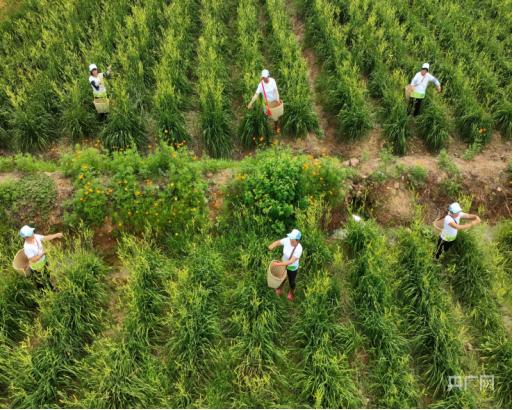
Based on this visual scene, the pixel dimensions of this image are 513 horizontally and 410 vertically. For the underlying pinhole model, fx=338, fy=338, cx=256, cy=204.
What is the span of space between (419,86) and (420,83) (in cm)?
7

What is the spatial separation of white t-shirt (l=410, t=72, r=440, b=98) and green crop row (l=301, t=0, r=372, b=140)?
118 cm

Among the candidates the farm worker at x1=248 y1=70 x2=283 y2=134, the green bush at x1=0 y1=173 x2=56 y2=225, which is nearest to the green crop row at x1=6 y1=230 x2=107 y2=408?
the green bush at x1=0 y1=173 x2=56 y2=225

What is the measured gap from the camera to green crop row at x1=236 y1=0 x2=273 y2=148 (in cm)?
816

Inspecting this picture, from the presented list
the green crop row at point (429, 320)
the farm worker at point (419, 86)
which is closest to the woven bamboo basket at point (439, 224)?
the green crop row at point (429, 320)

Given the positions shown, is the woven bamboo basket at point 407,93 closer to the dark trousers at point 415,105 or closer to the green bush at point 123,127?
the dark trousers at point 415,105

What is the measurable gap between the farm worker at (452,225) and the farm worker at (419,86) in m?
3.61

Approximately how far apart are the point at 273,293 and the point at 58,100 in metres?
7.47

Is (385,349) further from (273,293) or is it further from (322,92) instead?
(322,92)

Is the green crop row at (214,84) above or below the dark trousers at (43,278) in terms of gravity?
above

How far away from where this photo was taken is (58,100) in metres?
8.68

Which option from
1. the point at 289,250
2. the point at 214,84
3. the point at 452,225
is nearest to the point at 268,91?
the point at 214,84

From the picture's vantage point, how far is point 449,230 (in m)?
5.79

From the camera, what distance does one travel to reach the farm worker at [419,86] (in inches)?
306

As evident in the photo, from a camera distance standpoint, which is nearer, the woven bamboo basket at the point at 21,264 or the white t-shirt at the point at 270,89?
the woven bamboo basket at the point at 21,264
